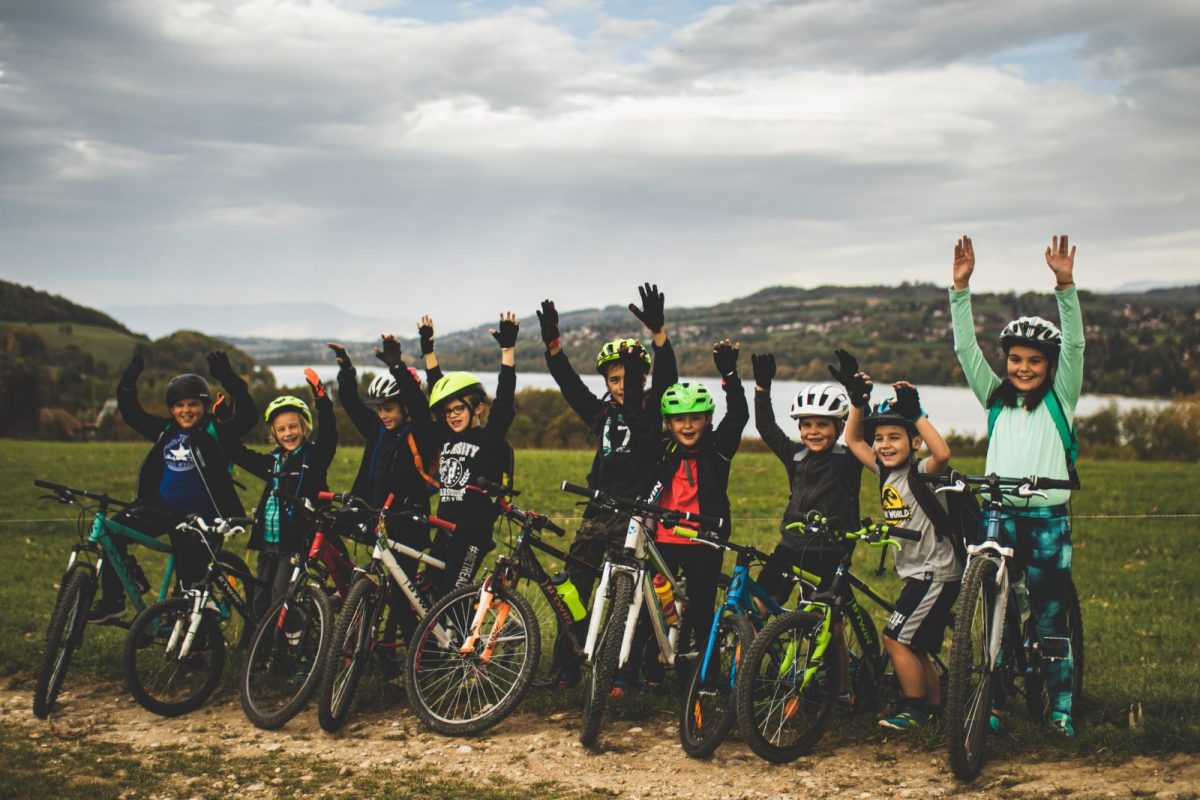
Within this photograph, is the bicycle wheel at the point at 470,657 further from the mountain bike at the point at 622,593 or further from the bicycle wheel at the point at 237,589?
the bicycle wheel at the point at 237,589

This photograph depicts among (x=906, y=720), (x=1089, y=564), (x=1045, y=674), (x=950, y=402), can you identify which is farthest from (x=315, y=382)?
(x=950, y=402)

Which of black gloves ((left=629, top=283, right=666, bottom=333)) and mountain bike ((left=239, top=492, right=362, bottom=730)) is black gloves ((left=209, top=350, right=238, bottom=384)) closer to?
mountain bike ((left=239, top=492, right=362, bottom=730))

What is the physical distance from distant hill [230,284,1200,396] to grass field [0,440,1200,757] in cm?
1711

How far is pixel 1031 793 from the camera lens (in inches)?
194

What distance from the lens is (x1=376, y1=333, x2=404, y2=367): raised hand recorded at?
24.3ft

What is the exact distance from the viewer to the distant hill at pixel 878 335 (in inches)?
2672

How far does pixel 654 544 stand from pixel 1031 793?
8.05 ft

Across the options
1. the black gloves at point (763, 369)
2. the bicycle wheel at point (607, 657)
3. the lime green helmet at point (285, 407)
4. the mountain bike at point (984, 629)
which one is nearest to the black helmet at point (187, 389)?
the lime green helmet at point (285, 407)

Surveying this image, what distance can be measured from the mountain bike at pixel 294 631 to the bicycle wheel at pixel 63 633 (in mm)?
1212

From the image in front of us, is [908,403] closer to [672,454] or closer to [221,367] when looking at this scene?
[672,454]

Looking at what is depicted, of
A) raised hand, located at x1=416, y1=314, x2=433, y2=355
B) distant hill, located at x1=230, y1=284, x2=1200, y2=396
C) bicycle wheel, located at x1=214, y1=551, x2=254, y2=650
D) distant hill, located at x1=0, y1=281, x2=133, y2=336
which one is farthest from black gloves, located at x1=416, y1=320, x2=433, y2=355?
distant hill, located at x1=0, y1=281, x2=133, y2=336

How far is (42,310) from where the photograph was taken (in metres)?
132

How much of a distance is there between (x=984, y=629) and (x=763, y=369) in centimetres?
238

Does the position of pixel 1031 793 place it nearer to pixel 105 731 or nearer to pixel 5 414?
pixel 105 731
